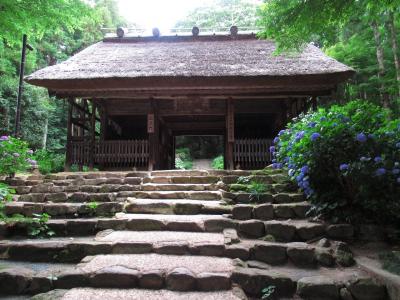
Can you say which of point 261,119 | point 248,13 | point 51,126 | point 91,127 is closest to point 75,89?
point 91,127

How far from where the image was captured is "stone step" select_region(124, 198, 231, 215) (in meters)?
4.58

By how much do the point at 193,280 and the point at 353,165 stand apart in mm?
2490

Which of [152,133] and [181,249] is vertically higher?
[152,133]

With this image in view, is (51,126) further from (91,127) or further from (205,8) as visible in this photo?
(205,8)

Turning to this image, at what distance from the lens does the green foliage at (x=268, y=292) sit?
8.62 feet

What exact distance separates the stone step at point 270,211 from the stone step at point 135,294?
5.83ft

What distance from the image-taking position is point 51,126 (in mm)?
20000

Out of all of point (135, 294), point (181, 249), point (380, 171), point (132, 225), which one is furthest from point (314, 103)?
point (135, 294)

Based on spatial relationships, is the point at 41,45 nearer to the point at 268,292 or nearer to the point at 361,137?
the point at 361,137

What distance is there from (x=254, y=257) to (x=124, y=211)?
7.97 feet

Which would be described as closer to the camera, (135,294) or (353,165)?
(135,294)

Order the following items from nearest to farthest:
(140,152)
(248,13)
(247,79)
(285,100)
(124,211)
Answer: (124,211) < (247,79) < (140,152) < (285,100) < (248,13)

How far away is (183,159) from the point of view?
23.8 meters

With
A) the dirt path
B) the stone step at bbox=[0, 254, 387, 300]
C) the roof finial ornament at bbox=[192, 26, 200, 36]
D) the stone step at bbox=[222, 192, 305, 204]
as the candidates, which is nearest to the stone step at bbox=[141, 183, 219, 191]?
the stone step at bbox=[222, 192, 305, 204]
